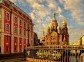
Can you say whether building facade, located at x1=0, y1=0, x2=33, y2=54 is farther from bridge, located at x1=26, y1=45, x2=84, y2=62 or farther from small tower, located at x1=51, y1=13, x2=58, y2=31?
small tower, located at x1=51, y1=13, x2=58, y2=31

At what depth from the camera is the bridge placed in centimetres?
4719

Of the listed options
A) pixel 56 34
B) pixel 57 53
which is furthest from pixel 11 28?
pixel 56 34

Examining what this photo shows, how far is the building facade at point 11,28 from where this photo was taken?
2226 inches

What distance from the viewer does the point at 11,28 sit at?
63031 mm

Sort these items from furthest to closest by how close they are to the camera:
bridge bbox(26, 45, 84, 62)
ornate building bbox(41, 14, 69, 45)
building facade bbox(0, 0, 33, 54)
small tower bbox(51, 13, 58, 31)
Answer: small tower bbox(51, 13, 58, 31) → ornate building bbox(41, 14, 69, 45) → building facade bbox(0, 0, 33, 54) → bridge bbox(26, 45, 84, 62)

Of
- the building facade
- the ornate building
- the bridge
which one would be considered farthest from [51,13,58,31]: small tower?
the bridge

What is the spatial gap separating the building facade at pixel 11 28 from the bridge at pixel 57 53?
8332mm

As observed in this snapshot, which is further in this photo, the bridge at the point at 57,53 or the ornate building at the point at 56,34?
the ornate building at the point at 56,34

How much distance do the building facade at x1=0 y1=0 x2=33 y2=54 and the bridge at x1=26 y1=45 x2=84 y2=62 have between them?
27.3ft

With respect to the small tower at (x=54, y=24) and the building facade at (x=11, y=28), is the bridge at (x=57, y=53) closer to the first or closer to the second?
the building facade at (x=11, y=28)

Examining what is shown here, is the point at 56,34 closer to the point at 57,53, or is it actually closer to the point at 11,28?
the point at 11,28

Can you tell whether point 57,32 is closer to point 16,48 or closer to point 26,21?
point 26,21

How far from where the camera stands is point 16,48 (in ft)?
223

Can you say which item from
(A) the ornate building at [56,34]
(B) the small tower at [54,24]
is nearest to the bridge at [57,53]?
(A) the ornate building at [56,34]
